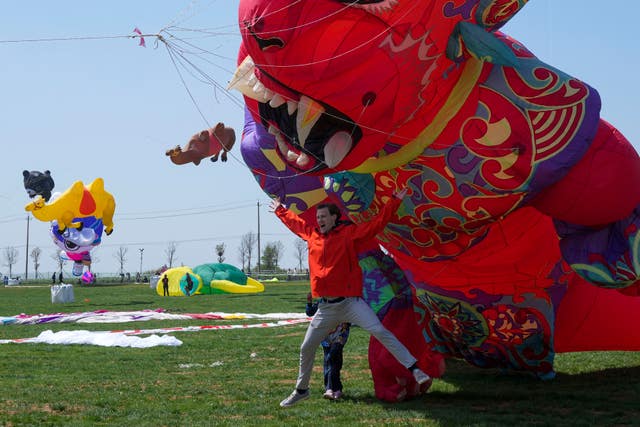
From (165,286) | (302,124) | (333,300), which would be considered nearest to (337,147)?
(302,124)

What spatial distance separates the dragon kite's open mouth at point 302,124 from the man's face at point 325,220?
567 mm

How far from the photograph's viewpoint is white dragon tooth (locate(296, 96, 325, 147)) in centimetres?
475

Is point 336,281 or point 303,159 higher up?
point 303,159

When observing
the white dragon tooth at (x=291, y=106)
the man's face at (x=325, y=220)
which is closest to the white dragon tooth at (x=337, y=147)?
the white dragon tooth at (x=291, y=106)

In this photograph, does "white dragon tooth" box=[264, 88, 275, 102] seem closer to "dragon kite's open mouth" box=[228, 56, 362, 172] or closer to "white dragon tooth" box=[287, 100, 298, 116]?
"dragon kite's open mouth" box=[228, 56, 362, 172]

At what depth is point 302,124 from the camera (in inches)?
191

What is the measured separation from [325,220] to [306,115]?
1065 millimetres

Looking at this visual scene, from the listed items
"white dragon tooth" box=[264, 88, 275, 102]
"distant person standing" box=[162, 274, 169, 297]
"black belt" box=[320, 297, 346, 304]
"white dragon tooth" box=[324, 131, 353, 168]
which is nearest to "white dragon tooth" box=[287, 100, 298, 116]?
"white dragon tooth" box=[264, 88, 275, 102]

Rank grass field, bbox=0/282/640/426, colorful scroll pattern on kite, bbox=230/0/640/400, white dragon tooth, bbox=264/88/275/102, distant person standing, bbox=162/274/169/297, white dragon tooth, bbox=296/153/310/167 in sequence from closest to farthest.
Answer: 1. colorful scroll pattern on kite, bbox=230/0/640/400
2. white dragon tooth, bbox=264/88/275/102
3. white dragon tooth, bbox=296/153/310/167
4. grass field, bbox=0/282/640/426
5. distant person standing, bbox=162/274/169/297

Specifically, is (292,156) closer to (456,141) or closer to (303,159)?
(303,159)

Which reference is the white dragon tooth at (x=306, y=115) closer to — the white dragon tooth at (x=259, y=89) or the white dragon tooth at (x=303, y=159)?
the white dragon tooth at (x=303, y=159)

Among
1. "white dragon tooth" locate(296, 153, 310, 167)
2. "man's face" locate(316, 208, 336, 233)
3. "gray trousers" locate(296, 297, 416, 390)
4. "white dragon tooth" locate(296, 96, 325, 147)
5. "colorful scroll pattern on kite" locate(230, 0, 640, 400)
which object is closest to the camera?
"colorful scroll pattern on kite" locate(230, 0, 640, 400)

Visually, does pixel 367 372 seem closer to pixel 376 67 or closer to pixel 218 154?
pixel 376 67

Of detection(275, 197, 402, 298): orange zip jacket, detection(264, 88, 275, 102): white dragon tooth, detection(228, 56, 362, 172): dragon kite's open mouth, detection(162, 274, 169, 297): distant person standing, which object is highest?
detection(264, 88, 275, 102): white dragon tooth
